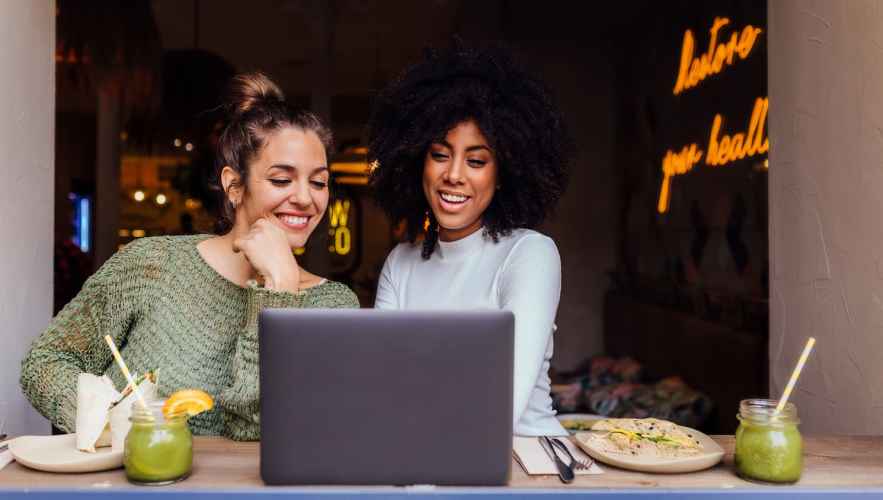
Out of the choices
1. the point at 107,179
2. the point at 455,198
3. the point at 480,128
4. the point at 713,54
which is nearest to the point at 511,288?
the point at 455,198

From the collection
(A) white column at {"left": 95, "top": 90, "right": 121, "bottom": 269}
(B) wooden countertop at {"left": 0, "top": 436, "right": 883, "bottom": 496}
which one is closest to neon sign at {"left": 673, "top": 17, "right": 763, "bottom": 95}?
(B) wooden countertop at {"left": 0, "top": 436, "right": 883, "bottom": 496}

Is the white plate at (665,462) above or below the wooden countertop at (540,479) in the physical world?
above

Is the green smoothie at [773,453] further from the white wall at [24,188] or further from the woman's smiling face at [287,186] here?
the white wall at [24,188]

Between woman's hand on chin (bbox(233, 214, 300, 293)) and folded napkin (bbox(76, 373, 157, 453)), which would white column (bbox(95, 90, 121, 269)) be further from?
folded napkin (bbox(76, 373, 157, 453))

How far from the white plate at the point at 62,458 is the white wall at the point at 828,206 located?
1.62m

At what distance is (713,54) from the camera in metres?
4.41

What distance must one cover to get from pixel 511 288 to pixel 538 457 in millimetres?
488

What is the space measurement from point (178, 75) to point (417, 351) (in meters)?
3.10

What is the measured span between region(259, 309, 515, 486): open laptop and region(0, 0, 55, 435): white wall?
115 centimetres

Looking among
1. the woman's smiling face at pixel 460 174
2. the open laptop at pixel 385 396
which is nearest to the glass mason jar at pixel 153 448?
the open laptop at pixel 385 396

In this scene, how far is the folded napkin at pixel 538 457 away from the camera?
1251 millimetres

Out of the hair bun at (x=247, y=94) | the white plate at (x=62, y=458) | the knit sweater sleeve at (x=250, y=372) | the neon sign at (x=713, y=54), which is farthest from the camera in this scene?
the neon sign at (x=713, y=54)

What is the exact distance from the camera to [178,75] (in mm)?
3797

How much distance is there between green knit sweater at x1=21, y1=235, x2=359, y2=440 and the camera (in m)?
1.68
